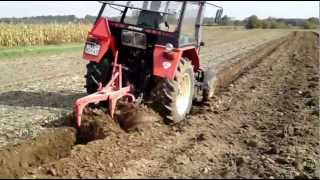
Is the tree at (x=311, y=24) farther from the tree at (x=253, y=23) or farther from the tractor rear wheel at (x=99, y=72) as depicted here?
the tractor rear wheel at (x=99, y=72)

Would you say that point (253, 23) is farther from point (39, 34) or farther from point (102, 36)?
point (102, 36)

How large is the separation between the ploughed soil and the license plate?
1.08 m

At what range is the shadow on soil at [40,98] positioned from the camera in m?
9.45

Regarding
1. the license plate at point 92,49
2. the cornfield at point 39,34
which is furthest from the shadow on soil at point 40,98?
the cornfield at point 39,34

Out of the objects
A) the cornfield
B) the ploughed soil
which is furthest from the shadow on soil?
the cornfield

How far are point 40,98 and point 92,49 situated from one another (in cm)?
231

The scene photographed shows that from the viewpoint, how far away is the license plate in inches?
324

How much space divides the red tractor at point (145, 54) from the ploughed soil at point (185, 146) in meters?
0.35

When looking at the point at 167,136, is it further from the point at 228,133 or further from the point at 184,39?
the point at 184,39

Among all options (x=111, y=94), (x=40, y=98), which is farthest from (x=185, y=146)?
(x=40, y=98)

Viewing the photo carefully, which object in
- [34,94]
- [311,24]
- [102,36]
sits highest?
[102,36]

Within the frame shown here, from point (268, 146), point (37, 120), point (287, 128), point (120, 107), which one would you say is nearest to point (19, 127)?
point (37, 120)

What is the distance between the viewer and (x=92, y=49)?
8.30 meters

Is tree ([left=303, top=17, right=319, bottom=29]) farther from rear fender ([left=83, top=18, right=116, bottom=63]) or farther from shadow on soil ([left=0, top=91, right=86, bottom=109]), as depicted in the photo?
rear fender ([left=83, top=18, right=116, bottom=63])
